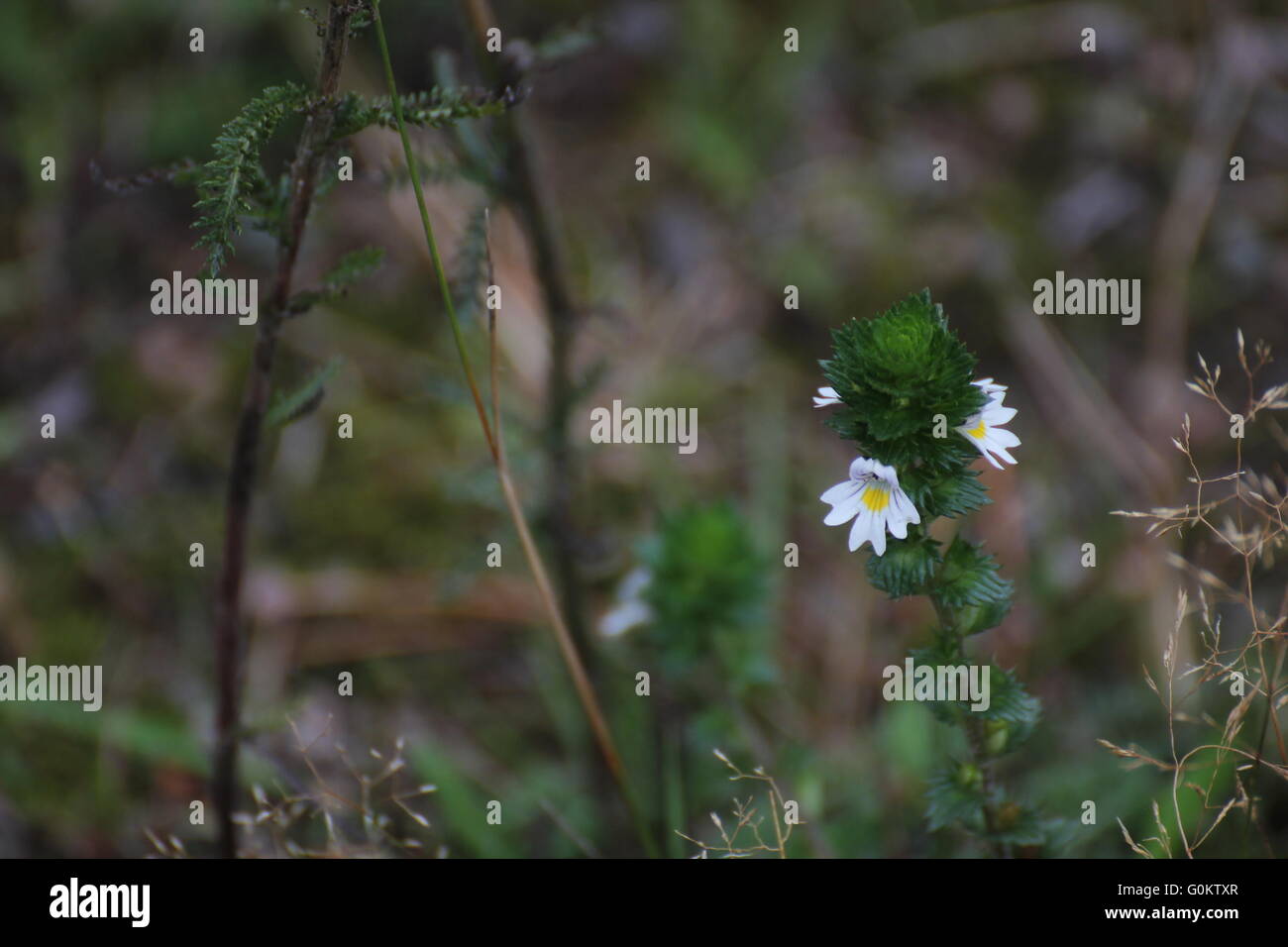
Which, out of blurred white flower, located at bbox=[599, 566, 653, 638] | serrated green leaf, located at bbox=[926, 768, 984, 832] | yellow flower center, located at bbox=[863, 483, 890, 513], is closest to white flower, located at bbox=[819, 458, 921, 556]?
yellow flower center, located at bbox=[863, 483, 890, 513]

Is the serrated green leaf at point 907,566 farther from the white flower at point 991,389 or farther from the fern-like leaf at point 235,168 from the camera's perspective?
the fern-like leaf at point 235,168

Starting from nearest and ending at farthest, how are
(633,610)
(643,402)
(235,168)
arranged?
(235,168) < (633,610) < (643,402)

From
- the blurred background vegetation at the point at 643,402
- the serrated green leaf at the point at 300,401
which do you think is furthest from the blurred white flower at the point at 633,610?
the serrated green leaf at the point at 300,401

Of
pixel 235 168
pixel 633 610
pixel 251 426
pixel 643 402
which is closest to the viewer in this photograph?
pixel 235 168

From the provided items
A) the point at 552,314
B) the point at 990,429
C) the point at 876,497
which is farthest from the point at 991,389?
the point at 552,314

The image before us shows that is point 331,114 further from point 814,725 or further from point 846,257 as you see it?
point 846,257

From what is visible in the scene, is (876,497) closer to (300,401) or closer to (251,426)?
(300,401)
